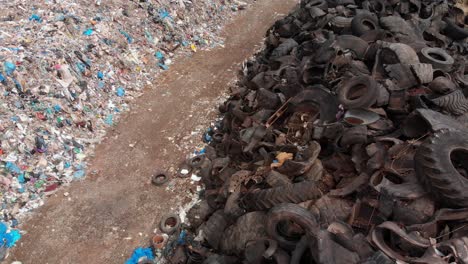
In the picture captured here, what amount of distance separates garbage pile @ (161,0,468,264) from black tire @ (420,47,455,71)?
0.07ft

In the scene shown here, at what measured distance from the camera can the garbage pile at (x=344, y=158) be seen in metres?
3.68

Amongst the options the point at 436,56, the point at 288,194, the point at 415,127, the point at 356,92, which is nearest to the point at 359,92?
the point at 356,92


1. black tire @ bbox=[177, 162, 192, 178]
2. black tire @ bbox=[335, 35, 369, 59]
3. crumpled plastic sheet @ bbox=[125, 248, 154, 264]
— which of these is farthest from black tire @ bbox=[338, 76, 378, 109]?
crumpled plastic sheet @ bbox=[125, 248, 154, 264]

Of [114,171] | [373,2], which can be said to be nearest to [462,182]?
[114,171]

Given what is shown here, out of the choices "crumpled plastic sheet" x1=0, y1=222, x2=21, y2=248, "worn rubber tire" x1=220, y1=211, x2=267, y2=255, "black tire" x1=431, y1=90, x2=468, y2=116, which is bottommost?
"crumpled plastic sheet" x1=0, y1=222, x2=21, y2=248

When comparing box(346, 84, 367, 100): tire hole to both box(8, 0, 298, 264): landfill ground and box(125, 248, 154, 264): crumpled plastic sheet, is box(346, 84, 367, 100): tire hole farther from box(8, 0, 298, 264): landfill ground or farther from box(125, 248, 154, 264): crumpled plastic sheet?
box(125, 248, 154, 264): crumpled plastic sheet

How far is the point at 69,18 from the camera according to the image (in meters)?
8.46

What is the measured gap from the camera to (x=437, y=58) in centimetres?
613

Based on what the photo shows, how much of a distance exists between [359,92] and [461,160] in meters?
1.66

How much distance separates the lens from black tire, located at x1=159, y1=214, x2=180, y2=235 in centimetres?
527

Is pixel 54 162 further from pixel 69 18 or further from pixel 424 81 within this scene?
pixel 424 81

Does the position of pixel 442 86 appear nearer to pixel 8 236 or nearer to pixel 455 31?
pixel 455 31

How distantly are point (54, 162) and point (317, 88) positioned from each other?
4715mm

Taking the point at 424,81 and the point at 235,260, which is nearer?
the point at 235,260
